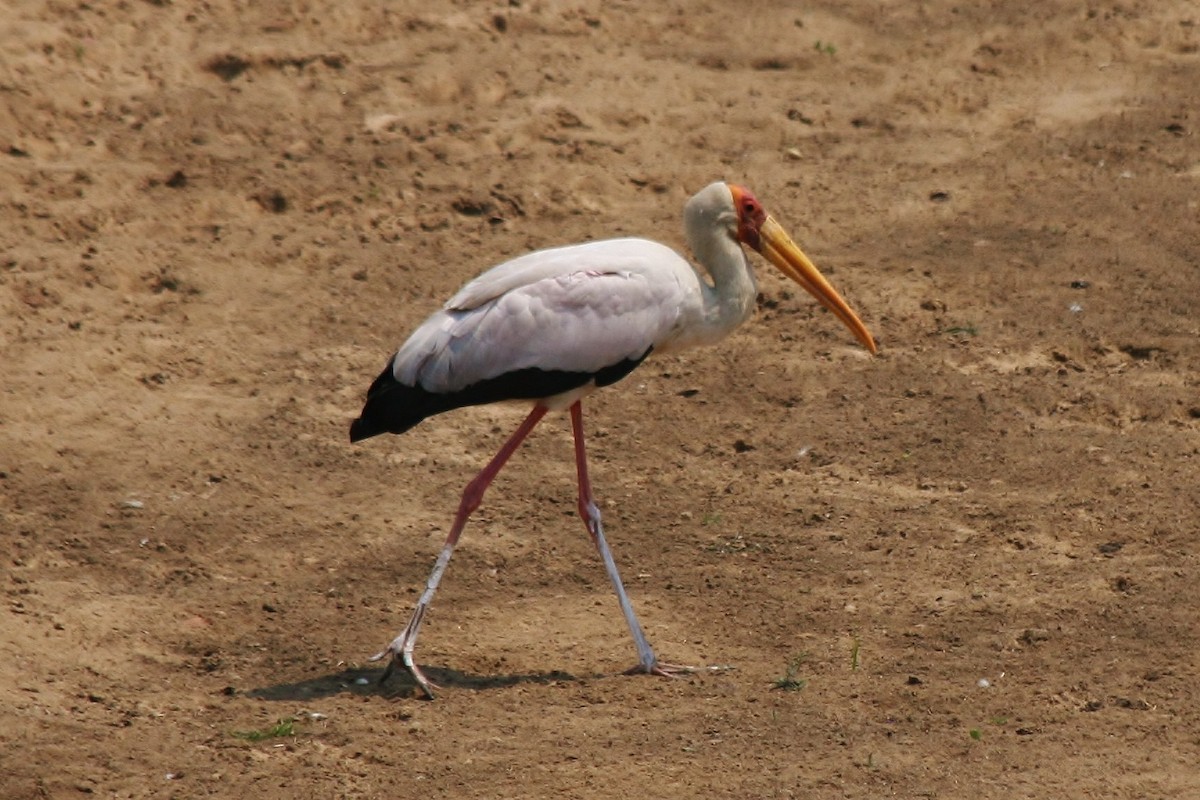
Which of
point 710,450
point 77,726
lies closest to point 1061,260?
point 710,450

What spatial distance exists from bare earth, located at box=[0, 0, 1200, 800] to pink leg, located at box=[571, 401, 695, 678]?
0.11 m

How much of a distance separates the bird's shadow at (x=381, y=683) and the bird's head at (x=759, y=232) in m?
1.68

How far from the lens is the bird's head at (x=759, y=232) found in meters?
6.68

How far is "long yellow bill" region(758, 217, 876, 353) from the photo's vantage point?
268 inches

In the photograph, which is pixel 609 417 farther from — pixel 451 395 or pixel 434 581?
pixel 434 581

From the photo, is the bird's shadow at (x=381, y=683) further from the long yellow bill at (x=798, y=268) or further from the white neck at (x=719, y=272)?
the long yellow bill at (x=798, y=268)

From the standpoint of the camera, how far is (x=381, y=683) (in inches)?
240

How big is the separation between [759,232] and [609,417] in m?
1.60

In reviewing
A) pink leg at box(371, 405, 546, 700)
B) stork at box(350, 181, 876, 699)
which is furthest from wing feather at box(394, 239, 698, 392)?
pink leg at box(371, 405, 546, 700)


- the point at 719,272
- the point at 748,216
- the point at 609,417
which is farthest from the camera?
the point at 609,417

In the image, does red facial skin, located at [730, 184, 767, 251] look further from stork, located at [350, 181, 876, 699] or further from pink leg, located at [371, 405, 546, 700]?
pink leg, located at [371, 405, 546, 700]

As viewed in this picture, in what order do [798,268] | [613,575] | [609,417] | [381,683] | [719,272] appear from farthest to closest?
1. [609,417]
2. [798,268]
3. [719,272]
4. [613,575]
5. [381,683]

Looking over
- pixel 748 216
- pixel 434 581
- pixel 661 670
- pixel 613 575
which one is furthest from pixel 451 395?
pixel 748 216

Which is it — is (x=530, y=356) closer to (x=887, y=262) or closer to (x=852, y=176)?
(x=887, y=262)
